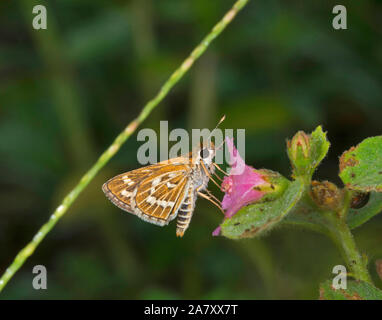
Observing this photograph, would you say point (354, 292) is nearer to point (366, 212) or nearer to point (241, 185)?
point (366, 212)

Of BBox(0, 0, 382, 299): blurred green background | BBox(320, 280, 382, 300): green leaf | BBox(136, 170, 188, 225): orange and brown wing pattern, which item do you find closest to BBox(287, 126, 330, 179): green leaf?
BBox(320, 280, 382, 300): green leaf

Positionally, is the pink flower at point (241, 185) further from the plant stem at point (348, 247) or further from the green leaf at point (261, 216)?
the plant stem at point (348, 247)

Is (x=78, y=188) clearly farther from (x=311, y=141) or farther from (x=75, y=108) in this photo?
(x=75, y=108)

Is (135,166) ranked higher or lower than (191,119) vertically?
lower

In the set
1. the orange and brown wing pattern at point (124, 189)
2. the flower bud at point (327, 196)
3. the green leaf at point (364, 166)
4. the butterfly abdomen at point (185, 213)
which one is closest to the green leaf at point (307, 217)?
the flower bud at point (327, 196)

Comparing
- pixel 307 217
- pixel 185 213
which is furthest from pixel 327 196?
pixel 185 213
